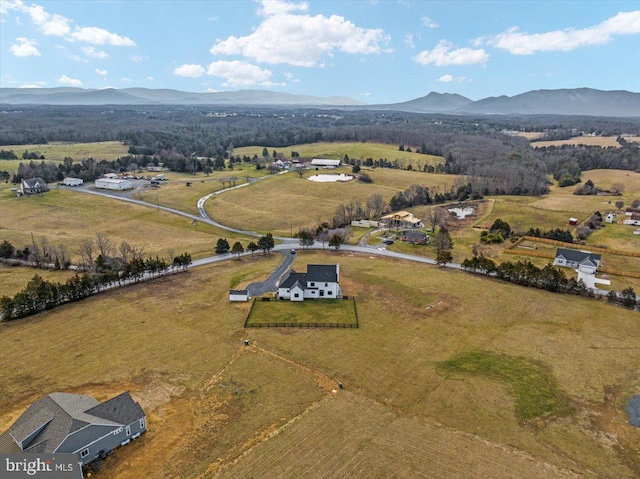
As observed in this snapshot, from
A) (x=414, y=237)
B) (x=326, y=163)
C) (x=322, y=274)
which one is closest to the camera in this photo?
(x=322, y=274)

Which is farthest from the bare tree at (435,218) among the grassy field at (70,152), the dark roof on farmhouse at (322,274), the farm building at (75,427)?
the grassy field at (70,152)

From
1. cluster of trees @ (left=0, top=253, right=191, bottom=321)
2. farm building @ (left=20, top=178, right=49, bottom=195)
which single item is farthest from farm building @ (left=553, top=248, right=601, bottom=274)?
farm building @ (left=20, top=178, right=49, bottom=195)

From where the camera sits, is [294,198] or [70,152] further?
[70,152]

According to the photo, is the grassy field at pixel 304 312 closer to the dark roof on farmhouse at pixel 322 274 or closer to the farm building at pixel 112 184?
the dark roof on farmhouse at pixel 322 274

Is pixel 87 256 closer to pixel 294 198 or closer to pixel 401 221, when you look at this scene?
pixel 294 198

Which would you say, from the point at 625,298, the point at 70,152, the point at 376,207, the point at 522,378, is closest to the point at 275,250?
the point at 376,207

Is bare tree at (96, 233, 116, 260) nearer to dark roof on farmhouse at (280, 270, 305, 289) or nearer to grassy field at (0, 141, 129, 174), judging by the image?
dark roof on farmhouse at (280, 270, 305, 289)

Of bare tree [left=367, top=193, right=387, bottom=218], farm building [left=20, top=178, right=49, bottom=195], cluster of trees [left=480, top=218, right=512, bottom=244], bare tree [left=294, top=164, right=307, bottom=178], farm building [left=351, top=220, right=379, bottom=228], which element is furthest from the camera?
bare tree [left=294, top=164, right=307, bottom=178]
